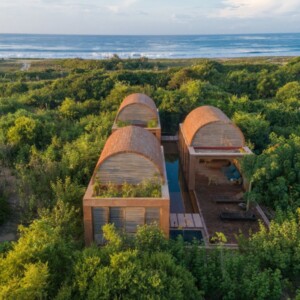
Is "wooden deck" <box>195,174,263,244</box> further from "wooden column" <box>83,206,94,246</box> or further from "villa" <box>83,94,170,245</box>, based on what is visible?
"wooden column" <box>83,206,94,246</box>

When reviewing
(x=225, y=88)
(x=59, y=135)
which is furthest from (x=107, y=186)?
(x=225, y=88)

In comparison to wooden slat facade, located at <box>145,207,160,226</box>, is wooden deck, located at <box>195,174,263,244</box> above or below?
below

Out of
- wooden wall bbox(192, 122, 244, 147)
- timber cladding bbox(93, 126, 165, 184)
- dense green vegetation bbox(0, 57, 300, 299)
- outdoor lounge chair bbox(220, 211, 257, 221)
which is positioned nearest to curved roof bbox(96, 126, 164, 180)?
timber cladding bbox(93, 126, 165, 184)

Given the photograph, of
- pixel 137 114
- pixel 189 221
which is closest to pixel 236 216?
pixel 189 221

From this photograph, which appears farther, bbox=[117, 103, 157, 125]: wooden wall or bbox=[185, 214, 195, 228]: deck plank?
bbox=[117, 103, 157, 125]: wooden wall

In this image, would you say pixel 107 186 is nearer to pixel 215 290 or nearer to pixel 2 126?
pixel 215 290

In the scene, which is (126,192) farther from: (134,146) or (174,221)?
(174,221)

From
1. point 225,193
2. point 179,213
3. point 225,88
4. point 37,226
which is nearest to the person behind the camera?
point 37,226
